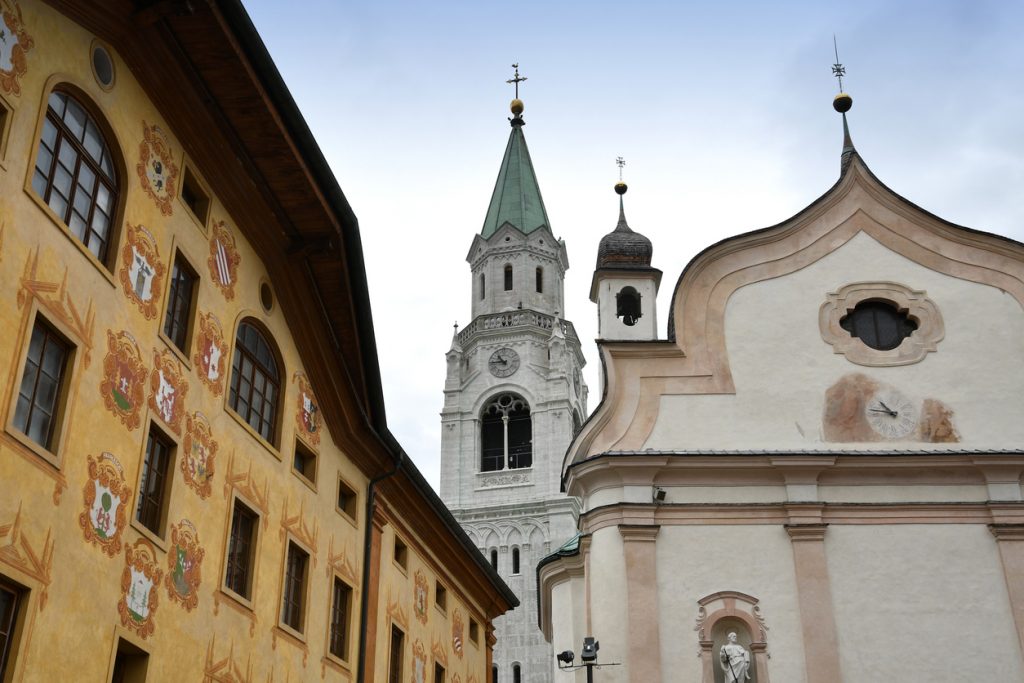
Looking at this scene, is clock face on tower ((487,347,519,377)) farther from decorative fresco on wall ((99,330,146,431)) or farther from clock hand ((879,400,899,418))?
decorative fresco on wall ((99,330,146,431))

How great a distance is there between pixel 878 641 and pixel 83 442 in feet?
52.8

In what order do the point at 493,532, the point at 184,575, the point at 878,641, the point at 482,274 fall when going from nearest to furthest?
1. the point at 184,575
2. the point at 878,641
3. the point at 493,532
4. the point at 482,274

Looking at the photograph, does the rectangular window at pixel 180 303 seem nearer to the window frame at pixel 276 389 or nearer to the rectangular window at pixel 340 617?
the window frame at pixel 276 389

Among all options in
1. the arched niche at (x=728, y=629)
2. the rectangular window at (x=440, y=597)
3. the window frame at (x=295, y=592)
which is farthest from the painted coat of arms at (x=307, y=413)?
the arched niche at (x=728, y=629)

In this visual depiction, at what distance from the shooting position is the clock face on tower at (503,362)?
72.4m

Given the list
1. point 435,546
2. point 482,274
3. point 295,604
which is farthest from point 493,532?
point 295,604

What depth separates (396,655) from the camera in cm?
2217

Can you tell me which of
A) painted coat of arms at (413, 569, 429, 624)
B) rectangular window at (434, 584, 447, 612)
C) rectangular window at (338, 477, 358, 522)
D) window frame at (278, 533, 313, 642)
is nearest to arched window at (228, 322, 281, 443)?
window frame at (278, 533, 313, 642)

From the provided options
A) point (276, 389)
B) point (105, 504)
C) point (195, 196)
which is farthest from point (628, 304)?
point (105, 504)

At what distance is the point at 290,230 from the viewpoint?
59.1 feet

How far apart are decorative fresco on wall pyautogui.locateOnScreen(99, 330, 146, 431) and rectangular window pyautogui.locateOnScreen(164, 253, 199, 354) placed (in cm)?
100

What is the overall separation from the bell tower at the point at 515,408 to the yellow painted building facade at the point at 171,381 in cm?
4551

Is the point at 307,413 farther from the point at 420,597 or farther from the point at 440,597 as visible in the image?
the point at 440,597

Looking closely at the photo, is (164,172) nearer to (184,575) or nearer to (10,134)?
(10,134)
